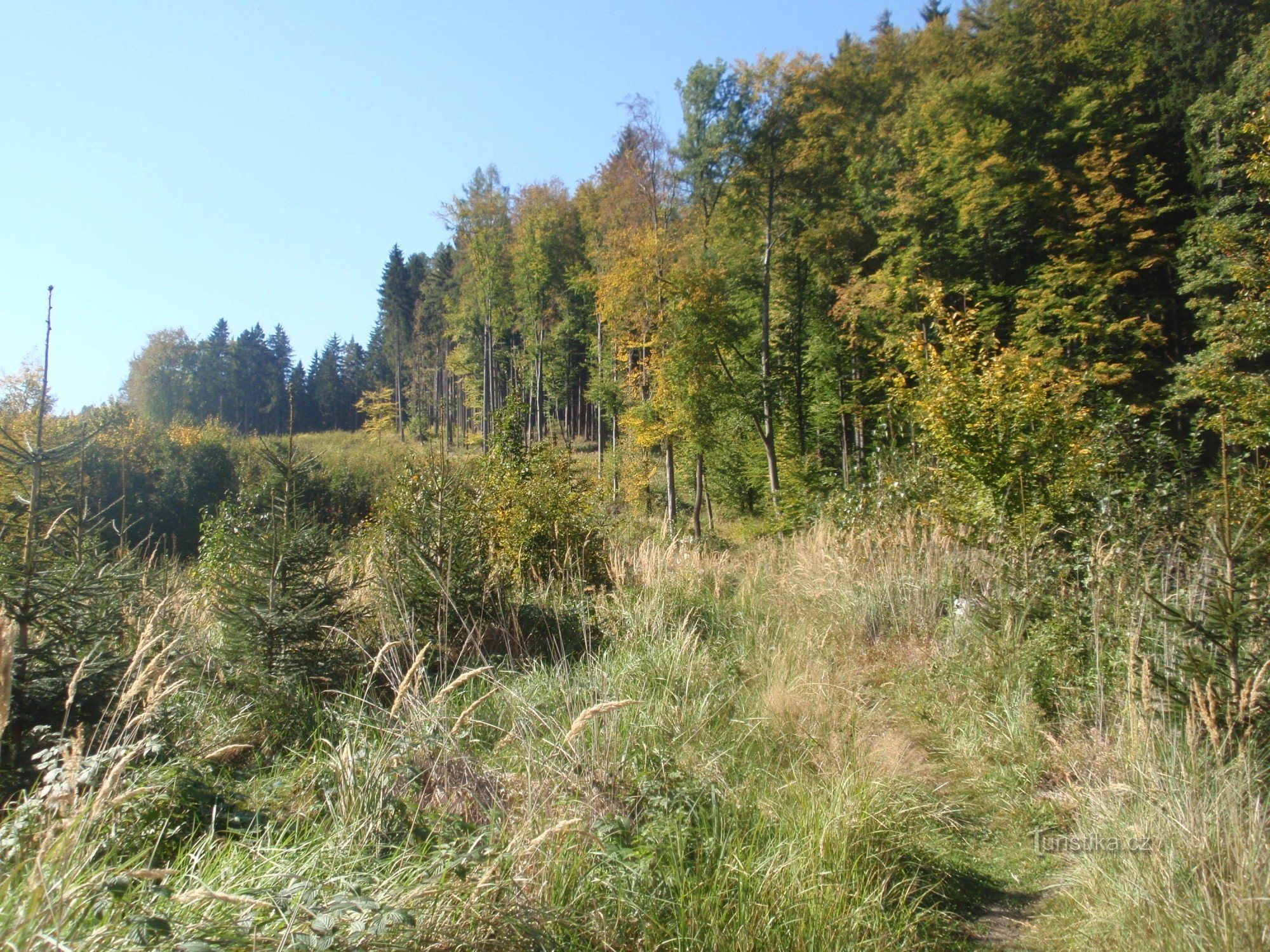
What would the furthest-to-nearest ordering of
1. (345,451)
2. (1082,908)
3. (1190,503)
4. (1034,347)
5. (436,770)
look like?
(345,451) → (1034,347) → (1190,503) → (436,770) → (1082,908)

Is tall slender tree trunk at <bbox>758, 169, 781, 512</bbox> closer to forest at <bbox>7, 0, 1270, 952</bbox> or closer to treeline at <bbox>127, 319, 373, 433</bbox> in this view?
forest at <bbox>7, 0, 1270, 952</bbox>

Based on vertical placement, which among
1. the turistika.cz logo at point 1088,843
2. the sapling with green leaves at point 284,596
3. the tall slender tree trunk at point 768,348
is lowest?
the turistika.cz logo at point 1088,843

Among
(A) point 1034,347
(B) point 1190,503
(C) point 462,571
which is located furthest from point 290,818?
(A) point 1034,347

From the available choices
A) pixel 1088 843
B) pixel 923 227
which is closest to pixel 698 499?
pixel 923 227

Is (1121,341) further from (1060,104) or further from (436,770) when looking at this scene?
(436,770)

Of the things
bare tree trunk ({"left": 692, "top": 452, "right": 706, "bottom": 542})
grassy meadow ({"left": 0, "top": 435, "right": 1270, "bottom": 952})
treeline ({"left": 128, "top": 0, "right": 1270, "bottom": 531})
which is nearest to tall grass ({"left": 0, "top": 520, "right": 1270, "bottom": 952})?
grassy meadow ({"left": 0, "top": 435, "right": 1270, "bottom": 952})

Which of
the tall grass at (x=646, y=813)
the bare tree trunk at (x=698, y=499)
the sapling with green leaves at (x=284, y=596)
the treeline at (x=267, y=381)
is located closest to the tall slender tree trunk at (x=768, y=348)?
the bare tree trunk at (x=698, y=499)

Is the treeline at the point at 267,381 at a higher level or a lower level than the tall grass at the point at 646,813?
higher

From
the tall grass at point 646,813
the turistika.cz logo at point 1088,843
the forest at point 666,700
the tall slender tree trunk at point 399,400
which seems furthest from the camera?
the tall slender tree trunk at point 399,400

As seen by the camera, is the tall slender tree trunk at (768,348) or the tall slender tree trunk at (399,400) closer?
the tall slender tree trunk at (768,348)

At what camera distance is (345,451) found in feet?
117

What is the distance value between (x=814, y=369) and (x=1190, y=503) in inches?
861

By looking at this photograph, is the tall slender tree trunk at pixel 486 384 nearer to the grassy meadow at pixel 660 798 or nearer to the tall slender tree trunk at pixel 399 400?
the tall slender tree trunk at pixel 399 400

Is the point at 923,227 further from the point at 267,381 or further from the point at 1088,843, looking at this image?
the point at 267,381
